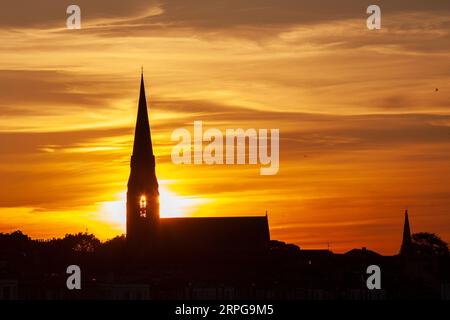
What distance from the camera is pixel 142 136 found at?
19325cm

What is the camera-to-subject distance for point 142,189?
194m

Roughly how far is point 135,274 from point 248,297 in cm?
2224

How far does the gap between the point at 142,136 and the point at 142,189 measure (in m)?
5.13

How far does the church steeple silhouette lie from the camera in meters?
193

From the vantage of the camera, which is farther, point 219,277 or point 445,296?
point 219,277

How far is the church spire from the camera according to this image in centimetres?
19325

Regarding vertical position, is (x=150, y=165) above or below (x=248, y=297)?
above

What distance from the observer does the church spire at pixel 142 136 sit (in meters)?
193

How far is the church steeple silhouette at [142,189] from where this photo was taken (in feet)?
634
